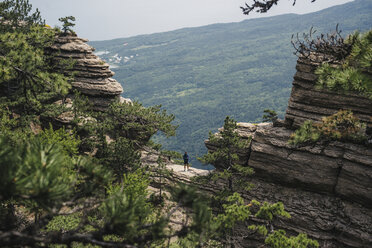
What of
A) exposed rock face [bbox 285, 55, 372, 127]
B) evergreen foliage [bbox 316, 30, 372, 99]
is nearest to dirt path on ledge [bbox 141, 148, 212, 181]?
exposed rock face [bbox 285, 55, 372, 127]

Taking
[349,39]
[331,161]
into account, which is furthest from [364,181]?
[349,39]

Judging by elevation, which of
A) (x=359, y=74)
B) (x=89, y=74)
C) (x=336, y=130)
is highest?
(x=89, y=74)

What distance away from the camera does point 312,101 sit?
1792 cm

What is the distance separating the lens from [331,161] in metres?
17.6

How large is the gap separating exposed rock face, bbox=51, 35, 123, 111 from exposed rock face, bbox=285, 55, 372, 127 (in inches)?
741

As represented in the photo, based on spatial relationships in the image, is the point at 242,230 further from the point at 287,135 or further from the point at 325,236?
the point at 287,135

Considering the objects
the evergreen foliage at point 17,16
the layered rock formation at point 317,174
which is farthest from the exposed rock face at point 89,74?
the layered rock formation at point 317,174

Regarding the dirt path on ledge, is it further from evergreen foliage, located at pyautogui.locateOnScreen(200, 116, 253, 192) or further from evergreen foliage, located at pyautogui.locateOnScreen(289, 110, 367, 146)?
evergreen foliage, located at pyautogui.locateOnScreen(289, 110, 367, 146)

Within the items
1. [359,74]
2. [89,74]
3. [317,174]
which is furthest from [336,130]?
[89,74]

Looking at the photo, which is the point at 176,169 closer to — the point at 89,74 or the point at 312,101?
the point at 312,101

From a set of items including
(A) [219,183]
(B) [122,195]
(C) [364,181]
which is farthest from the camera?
(A) [219,183]

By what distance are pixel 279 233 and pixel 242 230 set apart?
33.2 ft

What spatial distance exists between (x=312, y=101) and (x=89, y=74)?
23.4m

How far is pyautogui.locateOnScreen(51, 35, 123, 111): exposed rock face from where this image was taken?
2705cm
